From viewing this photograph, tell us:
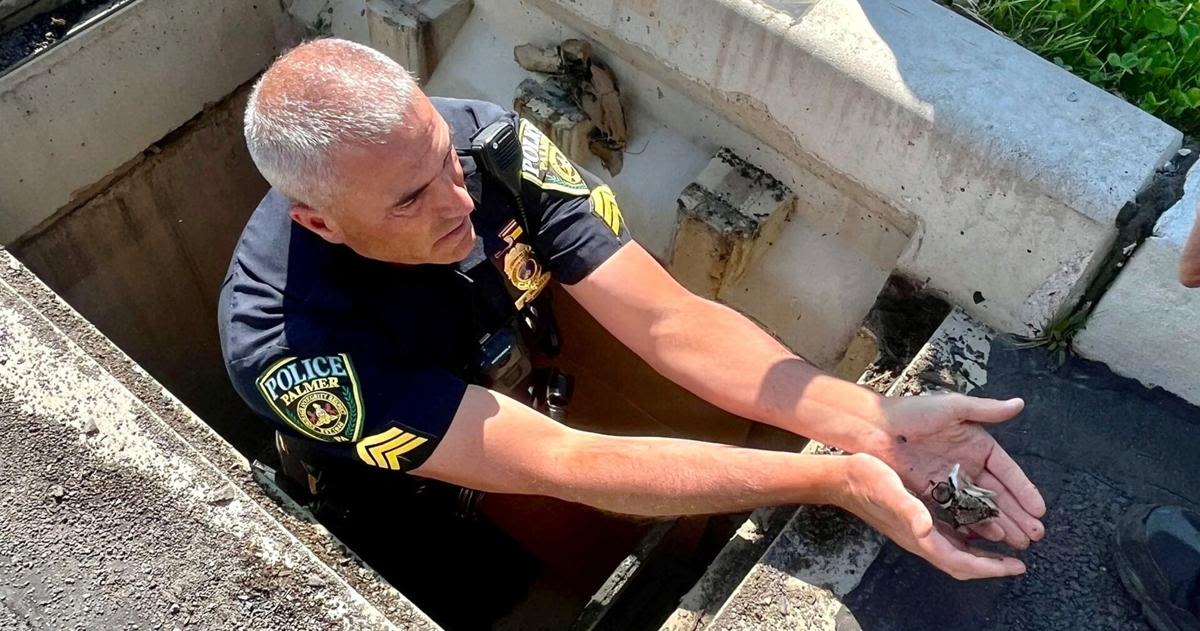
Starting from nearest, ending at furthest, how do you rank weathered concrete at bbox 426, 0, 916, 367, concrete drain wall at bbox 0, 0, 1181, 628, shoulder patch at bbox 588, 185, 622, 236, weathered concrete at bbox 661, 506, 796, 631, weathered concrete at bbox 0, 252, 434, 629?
weathered concrete at bbox 0, 252, 434, 629
weathered concrete at bbox 661, 506, 796, 631
concrete drain wall at bbox 0, 0, 1181, 628
shoulder patch at bbox 588, 185, 622, 236
weathered concrete at bbox 426, 0, 916, 367

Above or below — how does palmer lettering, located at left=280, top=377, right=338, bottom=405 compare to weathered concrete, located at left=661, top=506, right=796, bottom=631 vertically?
above

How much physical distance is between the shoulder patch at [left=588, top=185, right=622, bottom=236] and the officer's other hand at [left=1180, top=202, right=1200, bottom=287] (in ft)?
3.85

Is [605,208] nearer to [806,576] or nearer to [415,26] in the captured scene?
[806,576]

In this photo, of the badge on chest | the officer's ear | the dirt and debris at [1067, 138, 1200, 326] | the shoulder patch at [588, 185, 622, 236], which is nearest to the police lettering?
the officer's ear

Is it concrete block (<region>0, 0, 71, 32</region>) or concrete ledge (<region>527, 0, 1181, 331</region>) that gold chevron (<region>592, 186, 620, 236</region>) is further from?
concrete block (<region>0, 0, 71, 32</region>)

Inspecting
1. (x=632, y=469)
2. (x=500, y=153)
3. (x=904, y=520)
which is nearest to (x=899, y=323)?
(x=904, y=520)

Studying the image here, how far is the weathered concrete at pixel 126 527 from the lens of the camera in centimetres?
167

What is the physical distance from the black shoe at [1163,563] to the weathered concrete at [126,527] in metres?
1.45

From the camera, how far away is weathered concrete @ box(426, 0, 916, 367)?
244cm

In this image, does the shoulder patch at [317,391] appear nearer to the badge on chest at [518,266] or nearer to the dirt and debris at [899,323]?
the badge on chest at [518,266]

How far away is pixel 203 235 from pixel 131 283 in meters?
0.33

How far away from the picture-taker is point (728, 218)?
247cm

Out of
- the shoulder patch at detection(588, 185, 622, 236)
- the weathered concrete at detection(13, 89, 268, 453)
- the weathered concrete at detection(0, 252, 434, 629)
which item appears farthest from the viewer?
the weathered concrete at detection(13, 89, 268, 453)

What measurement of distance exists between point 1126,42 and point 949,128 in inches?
28.6
